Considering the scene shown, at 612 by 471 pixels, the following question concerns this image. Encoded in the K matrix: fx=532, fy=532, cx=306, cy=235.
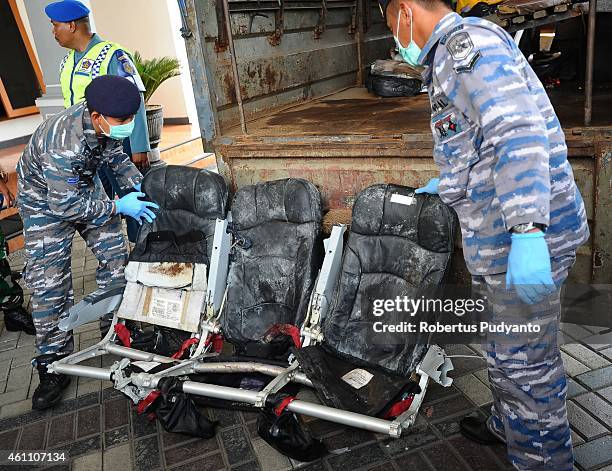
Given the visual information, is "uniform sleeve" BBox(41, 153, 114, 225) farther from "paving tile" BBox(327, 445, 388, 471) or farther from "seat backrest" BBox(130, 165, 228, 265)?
"paving tile" BBox(327, 445, 388, 471)

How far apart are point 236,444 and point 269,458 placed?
0.60ft

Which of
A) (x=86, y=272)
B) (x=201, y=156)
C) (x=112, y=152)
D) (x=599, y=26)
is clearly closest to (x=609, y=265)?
(x=599, y=26)

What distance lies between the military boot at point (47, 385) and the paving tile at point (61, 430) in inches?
4.7

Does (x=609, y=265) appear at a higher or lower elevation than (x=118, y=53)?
lower

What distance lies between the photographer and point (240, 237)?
120 inches

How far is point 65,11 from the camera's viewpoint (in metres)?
3.32

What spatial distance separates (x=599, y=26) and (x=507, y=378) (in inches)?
142

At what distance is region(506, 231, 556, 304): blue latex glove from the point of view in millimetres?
1599

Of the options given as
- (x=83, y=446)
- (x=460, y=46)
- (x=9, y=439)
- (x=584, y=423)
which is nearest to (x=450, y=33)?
(x=460, y=46)

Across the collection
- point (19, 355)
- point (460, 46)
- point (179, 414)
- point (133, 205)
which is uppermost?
point (460, 46)

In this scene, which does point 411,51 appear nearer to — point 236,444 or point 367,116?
point 236,444

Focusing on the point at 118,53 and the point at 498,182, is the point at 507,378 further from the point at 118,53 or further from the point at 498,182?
the point at 118,53

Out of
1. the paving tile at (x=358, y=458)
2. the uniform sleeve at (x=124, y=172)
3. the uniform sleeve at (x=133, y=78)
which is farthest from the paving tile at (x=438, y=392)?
the uniform sleeve at (x=133, y=78)

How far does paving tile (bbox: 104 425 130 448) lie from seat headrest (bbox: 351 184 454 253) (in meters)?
1.49
